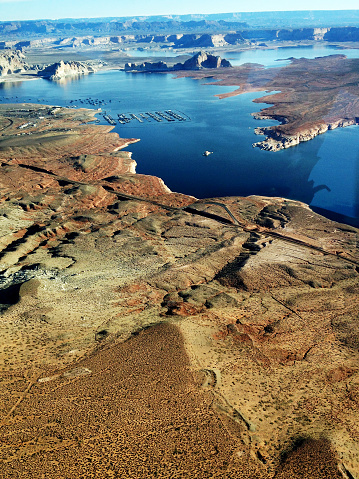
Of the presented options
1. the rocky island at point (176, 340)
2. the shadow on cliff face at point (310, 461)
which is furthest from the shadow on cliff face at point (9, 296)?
the shadow on cliff face at point (310, 461)

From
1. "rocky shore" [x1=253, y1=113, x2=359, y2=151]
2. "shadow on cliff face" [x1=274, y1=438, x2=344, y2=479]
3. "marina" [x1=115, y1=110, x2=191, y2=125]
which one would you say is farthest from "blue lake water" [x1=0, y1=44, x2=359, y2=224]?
"shadow on cliff face" [x1=274, y1=438, x2=344, y2=479]

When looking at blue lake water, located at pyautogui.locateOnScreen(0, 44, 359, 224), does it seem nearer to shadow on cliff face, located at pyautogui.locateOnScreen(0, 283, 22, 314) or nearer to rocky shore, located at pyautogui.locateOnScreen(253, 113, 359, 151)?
rocky shore, located at pyautogui.locateOnScreen(253, 113, 359, 151)

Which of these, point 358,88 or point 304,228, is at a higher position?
point 358,88

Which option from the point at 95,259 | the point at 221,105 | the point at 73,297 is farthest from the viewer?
the point at 221,105

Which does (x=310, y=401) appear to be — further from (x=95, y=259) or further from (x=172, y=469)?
(x=95, y=259)

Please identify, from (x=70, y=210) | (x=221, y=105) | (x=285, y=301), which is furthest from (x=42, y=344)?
(x=221, y=105)

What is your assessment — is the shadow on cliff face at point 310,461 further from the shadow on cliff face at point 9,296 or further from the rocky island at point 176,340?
the shadow on cliff face at point 9,296

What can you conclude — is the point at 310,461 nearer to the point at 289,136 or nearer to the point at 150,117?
the point at 289,136
